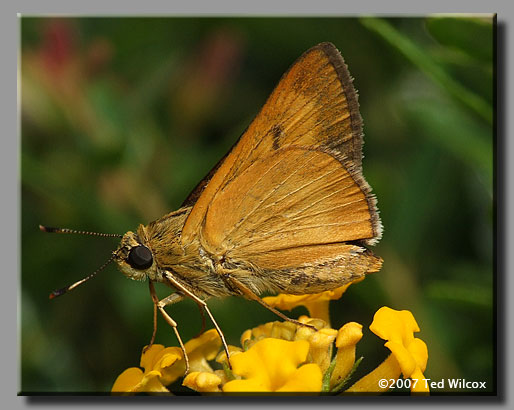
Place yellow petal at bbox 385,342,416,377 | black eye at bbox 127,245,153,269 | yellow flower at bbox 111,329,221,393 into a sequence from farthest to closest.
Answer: black eye at bbox 127,245,153,269
yellow flower at bbox 111,329,221,393
yellow petal at bbox 385,342,416,377

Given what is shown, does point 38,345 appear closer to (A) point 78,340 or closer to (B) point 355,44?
(A) point 78,340

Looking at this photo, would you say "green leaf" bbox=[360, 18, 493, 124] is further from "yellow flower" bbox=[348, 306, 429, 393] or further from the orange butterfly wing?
"yellow flower" bbox=[348, 306, 429, 393]

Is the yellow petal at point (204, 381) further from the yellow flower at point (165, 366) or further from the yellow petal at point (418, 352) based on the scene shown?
the yellow petal at point (418, 352)

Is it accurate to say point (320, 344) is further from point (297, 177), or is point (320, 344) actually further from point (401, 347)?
point (297, 177)

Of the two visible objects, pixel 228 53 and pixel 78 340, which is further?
pixel 228 53

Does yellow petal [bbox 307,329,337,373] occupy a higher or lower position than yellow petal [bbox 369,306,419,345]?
lower

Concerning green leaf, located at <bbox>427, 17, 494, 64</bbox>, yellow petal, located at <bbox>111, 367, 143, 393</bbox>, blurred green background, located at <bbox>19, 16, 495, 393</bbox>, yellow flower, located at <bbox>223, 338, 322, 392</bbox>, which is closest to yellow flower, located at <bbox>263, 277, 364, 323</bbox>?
yellow flower, located at <bbox>223, 338, 322, 392</bbox>

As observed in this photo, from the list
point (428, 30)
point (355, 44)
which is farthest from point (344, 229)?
point (355, 44)
